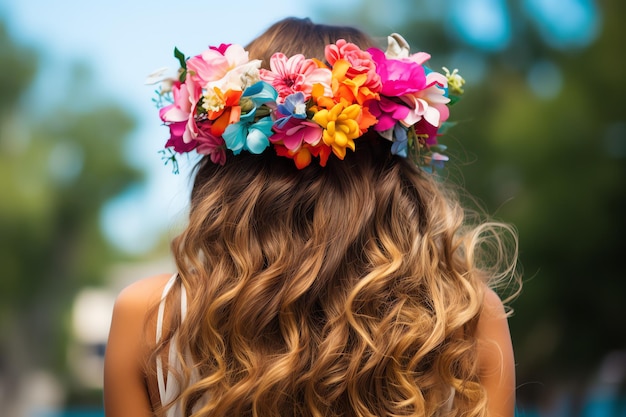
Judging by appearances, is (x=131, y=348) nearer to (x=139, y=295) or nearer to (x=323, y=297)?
(x=139, y=295)

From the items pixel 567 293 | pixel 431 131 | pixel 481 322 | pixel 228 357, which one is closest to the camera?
pixel 228 357

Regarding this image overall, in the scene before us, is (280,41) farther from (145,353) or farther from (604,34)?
(604,34)

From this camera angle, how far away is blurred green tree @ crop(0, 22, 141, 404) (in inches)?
911

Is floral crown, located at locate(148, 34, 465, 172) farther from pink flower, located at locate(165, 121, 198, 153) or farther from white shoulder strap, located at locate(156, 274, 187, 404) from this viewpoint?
white shoulder strap, located at locate(156, 274, 187, 404)

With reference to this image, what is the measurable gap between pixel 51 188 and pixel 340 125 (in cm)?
2463

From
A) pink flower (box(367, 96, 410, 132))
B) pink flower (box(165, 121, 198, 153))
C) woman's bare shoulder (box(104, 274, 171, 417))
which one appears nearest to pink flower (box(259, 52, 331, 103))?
pink flower (box(367, 96, 410, 132))

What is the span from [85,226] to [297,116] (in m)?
26.2

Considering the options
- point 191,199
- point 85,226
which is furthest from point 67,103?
point 191,199

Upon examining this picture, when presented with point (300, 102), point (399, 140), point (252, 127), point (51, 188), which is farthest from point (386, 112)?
point (51, 188)

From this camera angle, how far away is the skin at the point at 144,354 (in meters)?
1.91

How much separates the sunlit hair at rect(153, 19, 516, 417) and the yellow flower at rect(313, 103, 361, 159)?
73 millimetres

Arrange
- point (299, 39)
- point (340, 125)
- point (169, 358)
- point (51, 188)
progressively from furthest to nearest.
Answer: point (51, 188) < point (299, 39) < point (340, 125) < point (169, 358)

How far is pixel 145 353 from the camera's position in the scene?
190 centimetres

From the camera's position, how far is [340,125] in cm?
200
